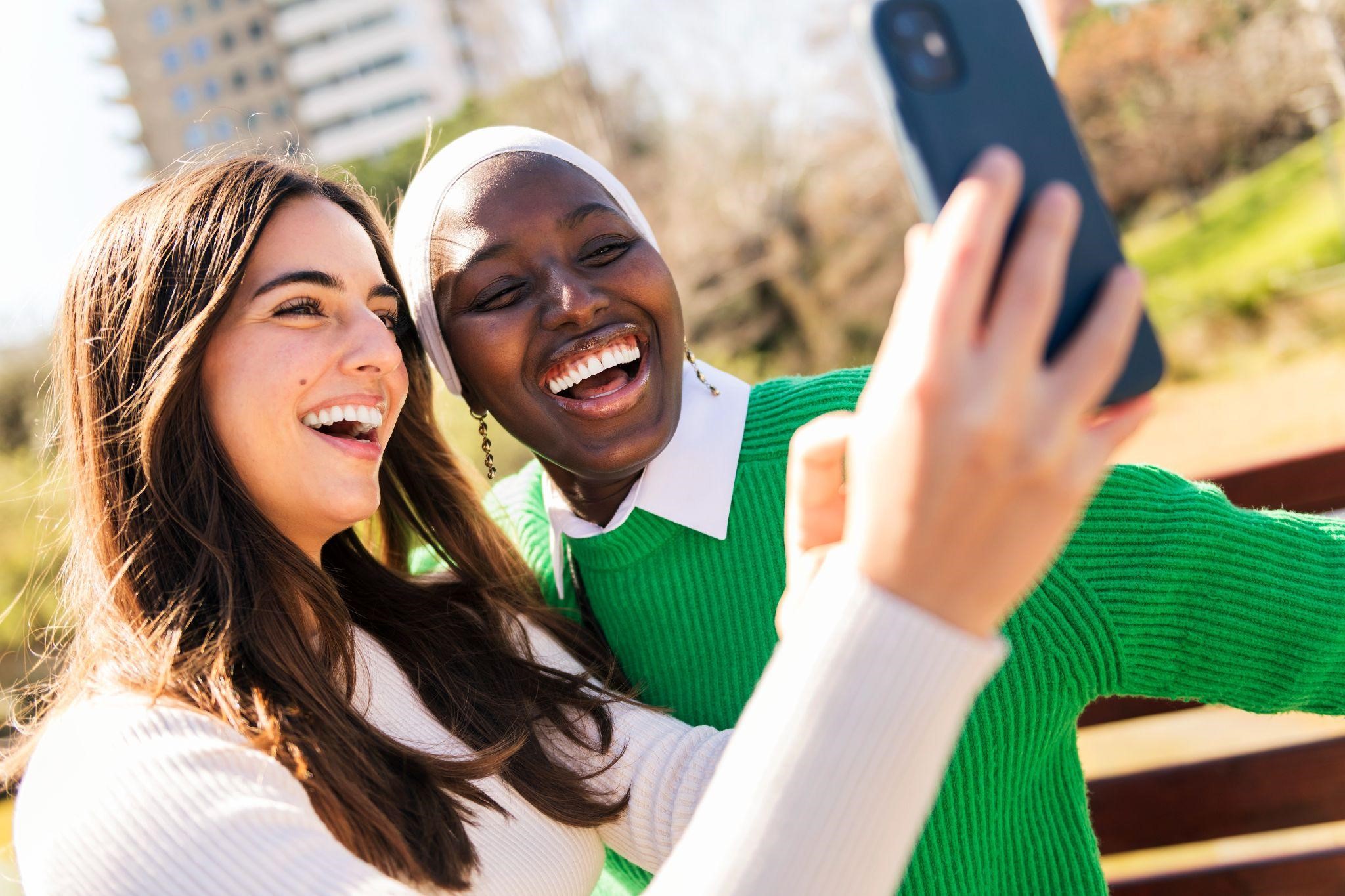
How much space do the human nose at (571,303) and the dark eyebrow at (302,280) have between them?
35cm

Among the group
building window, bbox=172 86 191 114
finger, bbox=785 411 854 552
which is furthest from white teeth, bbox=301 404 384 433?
building window, bbox=172 86 191 114

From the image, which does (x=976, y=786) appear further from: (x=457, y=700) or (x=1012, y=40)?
(x=1012, y=40)

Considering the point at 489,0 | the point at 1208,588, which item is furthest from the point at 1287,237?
the point at 1208,588

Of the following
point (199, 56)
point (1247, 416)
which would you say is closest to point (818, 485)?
point (1247, 416)

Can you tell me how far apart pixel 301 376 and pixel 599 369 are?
1.65 feet

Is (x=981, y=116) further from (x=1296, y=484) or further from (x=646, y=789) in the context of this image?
(x=1296, y=484)

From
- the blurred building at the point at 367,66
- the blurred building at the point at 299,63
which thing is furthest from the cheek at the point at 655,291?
the blurred building at the point at 299,63

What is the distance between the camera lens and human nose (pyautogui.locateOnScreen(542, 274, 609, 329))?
1830mm

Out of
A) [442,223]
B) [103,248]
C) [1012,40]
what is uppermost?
[103,248]

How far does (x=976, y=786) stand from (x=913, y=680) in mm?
1147

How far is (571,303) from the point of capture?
72.1 inches

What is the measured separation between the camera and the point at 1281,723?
12.6ft

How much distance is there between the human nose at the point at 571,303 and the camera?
6.00 ft

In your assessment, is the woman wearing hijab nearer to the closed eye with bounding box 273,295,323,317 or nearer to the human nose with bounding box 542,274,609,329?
the human nose with bounding box 542,274,609,329
